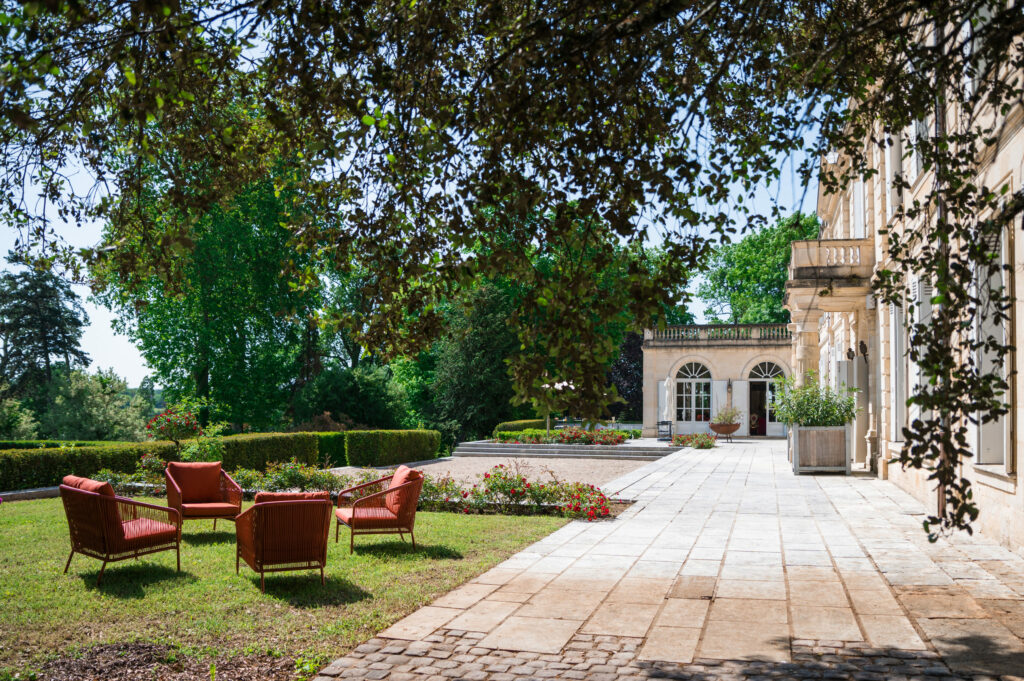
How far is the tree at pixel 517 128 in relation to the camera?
151 inches

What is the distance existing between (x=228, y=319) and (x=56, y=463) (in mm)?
15218

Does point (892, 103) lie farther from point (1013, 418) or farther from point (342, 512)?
point (342, 512)

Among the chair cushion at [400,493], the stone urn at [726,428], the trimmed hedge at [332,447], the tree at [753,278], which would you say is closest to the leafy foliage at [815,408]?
the chair cushion at [400,493]

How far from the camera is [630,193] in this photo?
3867mm

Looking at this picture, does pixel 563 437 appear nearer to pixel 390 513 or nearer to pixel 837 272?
pixel 837 272

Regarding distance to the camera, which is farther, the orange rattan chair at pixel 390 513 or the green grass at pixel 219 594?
the orange rattan chair at pixel 390 513

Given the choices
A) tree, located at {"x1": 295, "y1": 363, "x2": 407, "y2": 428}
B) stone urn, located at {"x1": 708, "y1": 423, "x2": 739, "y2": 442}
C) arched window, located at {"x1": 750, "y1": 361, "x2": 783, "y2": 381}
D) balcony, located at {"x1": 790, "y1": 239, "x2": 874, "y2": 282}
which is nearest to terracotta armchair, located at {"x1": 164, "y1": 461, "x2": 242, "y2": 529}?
balcony, located at {"x1": 790, "y1": 239, "x2": 874, "y2": 282}

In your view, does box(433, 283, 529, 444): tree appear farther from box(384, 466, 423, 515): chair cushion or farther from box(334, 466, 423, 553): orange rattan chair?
box(334, 466, 423, 553): orange rattan chair

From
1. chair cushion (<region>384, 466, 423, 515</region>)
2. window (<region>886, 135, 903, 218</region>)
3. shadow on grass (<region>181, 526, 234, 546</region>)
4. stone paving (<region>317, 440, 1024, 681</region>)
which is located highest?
window (<region>886, 135, 903, 218</region>)

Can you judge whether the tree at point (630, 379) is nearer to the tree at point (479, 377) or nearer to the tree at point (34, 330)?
the tree at point (479, 377)

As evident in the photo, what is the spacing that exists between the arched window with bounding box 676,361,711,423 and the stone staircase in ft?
23.3

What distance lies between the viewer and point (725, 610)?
5594 millimetres

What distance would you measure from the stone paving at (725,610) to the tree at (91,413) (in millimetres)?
17558

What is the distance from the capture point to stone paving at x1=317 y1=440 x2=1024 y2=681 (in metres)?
4.43
